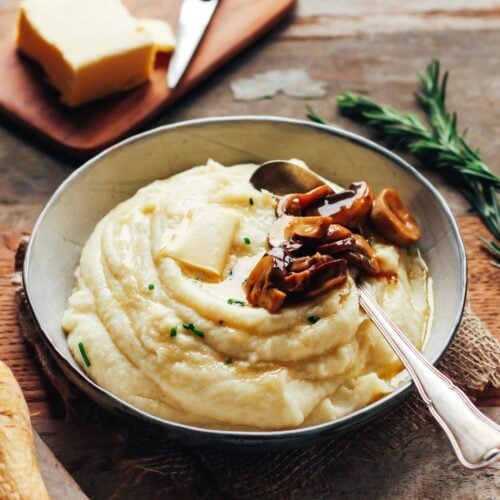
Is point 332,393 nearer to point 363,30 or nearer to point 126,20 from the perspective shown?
point 126,20

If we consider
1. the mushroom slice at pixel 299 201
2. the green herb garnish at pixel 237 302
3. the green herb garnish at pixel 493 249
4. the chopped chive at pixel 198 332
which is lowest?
the green herb garnish at pixel 493 249

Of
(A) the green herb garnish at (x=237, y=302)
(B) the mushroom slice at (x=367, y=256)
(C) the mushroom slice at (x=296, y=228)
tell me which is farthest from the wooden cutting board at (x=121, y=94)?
(B) the mushroom slice at (x=367, y=256)

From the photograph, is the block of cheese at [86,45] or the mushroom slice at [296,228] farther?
the block of cheese at [86,45]

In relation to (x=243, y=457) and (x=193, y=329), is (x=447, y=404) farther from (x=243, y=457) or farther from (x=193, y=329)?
(x=193, y=329)

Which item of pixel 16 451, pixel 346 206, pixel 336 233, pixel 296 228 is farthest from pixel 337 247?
pixel 16 451

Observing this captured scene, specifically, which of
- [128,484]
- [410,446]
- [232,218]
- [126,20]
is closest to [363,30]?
[126,20]

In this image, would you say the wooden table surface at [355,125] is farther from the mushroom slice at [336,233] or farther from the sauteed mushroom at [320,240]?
the mushroom slice at [336,233]

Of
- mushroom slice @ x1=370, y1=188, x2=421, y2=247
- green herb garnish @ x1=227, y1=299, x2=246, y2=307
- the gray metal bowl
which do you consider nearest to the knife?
the gray metal bowl
